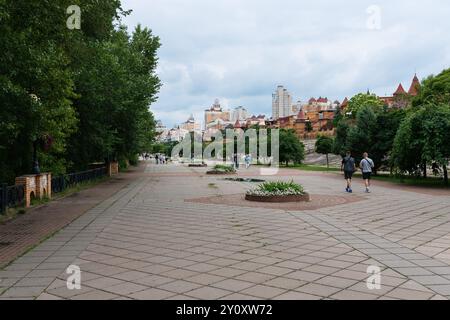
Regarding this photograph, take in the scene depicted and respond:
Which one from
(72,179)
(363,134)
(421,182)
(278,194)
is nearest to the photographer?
(278,194)

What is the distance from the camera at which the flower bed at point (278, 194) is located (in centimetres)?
1403

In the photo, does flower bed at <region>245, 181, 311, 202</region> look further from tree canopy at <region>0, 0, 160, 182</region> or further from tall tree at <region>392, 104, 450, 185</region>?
tall tree at <region>392, 104, 450, 185</region>

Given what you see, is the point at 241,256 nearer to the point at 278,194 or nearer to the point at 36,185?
the point at 278,194

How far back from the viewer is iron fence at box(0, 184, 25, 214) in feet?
37.8

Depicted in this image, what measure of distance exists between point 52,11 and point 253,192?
8142mm

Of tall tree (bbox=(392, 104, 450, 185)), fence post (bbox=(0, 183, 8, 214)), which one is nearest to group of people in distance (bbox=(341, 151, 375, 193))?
tall tree (bbox=(392, 104, 450, 185))

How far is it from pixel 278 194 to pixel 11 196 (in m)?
7.78

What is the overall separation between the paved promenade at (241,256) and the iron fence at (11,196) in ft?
8.44

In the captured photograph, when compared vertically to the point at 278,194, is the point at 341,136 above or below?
above

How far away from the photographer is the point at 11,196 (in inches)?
489

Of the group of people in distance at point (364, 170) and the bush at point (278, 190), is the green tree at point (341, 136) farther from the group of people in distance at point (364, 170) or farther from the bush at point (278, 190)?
the bush at point (278, 190)

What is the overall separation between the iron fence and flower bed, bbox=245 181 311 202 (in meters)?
6.94

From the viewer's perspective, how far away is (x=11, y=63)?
31.0 ft

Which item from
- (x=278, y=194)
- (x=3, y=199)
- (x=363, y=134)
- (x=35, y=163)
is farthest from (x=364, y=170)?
(x=3, y=199)
